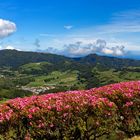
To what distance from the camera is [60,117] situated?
1494 centimetres

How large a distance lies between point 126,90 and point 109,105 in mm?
1687

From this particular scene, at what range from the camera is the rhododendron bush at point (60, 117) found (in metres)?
15.0

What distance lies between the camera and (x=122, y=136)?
16.8 meters

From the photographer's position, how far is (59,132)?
597 inches

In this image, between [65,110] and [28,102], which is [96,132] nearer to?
[65,110]

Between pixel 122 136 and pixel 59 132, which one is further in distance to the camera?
pixel 122 136

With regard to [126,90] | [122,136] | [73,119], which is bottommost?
[122,136]

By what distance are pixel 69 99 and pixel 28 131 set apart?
2431 millimetres

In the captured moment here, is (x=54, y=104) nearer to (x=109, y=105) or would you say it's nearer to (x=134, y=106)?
(x=109, y=105)

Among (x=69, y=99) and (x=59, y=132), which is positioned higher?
(x=69, y=99)

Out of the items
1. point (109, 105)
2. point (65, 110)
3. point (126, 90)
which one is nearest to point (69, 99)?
point (65, 110)

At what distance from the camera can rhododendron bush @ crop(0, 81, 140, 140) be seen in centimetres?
1501

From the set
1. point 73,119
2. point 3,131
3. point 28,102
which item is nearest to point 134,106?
point 73,119

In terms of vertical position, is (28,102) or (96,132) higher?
(28,102)
